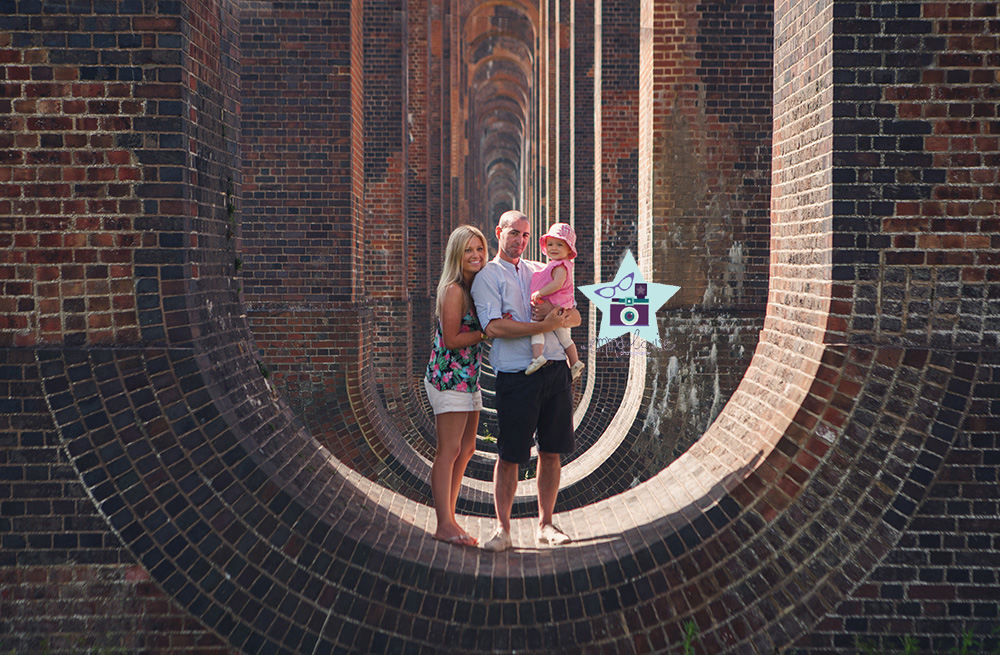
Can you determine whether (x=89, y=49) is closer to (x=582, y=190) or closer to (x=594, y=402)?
(x=594, y=402)

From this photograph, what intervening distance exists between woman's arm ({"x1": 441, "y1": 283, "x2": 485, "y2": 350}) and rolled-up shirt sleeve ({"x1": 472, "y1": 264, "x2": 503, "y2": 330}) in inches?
3.4

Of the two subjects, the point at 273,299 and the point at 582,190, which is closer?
the point at 273,299

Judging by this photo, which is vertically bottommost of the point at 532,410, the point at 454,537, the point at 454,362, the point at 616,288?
the point at 454,537

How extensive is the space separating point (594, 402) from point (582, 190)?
4654 mm

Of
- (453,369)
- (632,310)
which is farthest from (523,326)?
(632,310)

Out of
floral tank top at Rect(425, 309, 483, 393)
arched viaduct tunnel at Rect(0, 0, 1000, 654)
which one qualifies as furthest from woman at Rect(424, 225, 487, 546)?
arched viaduct tunnel at Rect(0, 0, 1000, 654)

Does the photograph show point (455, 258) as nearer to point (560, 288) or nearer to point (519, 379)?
point (560, 288)

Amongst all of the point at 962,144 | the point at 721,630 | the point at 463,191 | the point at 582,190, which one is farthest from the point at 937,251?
the point at 463,191

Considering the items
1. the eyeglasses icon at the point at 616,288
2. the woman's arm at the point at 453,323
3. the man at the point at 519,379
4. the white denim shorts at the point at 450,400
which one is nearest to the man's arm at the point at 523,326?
the man at the point at 519,379

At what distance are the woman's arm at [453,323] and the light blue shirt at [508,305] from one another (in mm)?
87

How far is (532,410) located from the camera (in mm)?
4277

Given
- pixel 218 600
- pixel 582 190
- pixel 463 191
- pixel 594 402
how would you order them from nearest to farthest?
pixel 218 600, pixel 594 402, pixel 582 190, pixel 463 191

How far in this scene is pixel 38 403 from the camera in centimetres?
358

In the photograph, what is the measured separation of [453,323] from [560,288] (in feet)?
2.11
